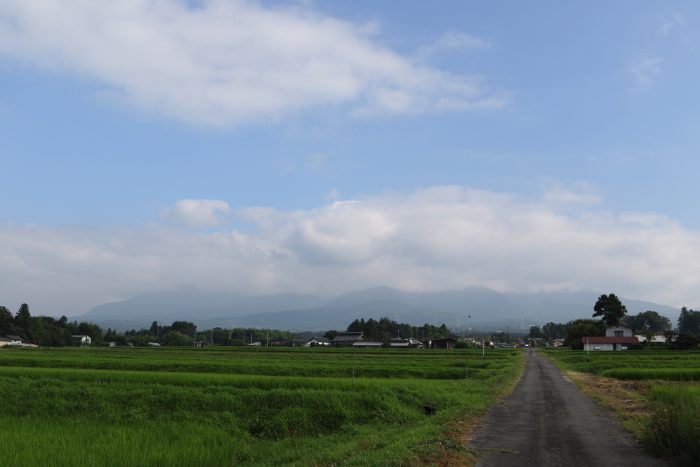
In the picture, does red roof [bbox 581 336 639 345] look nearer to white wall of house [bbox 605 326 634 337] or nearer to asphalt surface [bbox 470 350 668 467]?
white wall of house [bbox 605 326 634 337]

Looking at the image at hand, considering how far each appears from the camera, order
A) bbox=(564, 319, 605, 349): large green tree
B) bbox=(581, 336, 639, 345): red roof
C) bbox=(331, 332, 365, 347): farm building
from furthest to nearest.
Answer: bbox=(331, 332, 365, 347): farm building
bbox=(564, 319, 605, 349): large green tree
bbox=(581, 336, 639, 345): red roof

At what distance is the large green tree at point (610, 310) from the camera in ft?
337

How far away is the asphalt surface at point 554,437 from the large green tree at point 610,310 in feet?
302

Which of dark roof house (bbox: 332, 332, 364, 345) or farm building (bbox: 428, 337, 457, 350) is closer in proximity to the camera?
farm building (bbox: 428, 337, 457, 350)

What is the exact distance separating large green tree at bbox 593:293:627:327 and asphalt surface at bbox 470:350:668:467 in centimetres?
9212

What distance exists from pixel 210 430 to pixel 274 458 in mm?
3976

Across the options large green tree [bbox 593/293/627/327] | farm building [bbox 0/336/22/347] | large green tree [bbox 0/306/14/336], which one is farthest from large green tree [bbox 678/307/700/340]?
large green tree [bbox 0/306/14/336]

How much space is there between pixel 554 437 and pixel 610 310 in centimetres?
10114

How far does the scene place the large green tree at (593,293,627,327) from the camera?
102625 mm

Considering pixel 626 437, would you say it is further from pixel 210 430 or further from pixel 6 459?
pixel 6 459

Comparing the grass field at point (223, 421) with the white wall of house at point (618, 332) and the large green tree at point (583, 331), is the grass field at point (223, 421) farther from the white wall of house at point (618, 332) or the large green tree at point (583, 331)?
the large green tree at point (583, 331)

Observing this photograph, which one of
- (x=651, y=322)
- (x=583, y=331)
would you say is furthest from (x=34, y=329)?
(x=651, y=322)

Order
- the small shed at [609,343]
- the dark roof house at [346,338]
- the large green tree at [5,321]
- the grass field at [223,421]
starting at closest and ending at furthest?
the grass field at [223,421] < the small shed at [609,343] < the large green tree at [5,321] < the dark roof house at [346,338]

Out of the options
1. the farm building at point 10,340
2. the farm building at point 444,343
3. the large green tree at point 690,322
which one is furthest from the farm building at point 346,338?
the large green tree at point 690,322
